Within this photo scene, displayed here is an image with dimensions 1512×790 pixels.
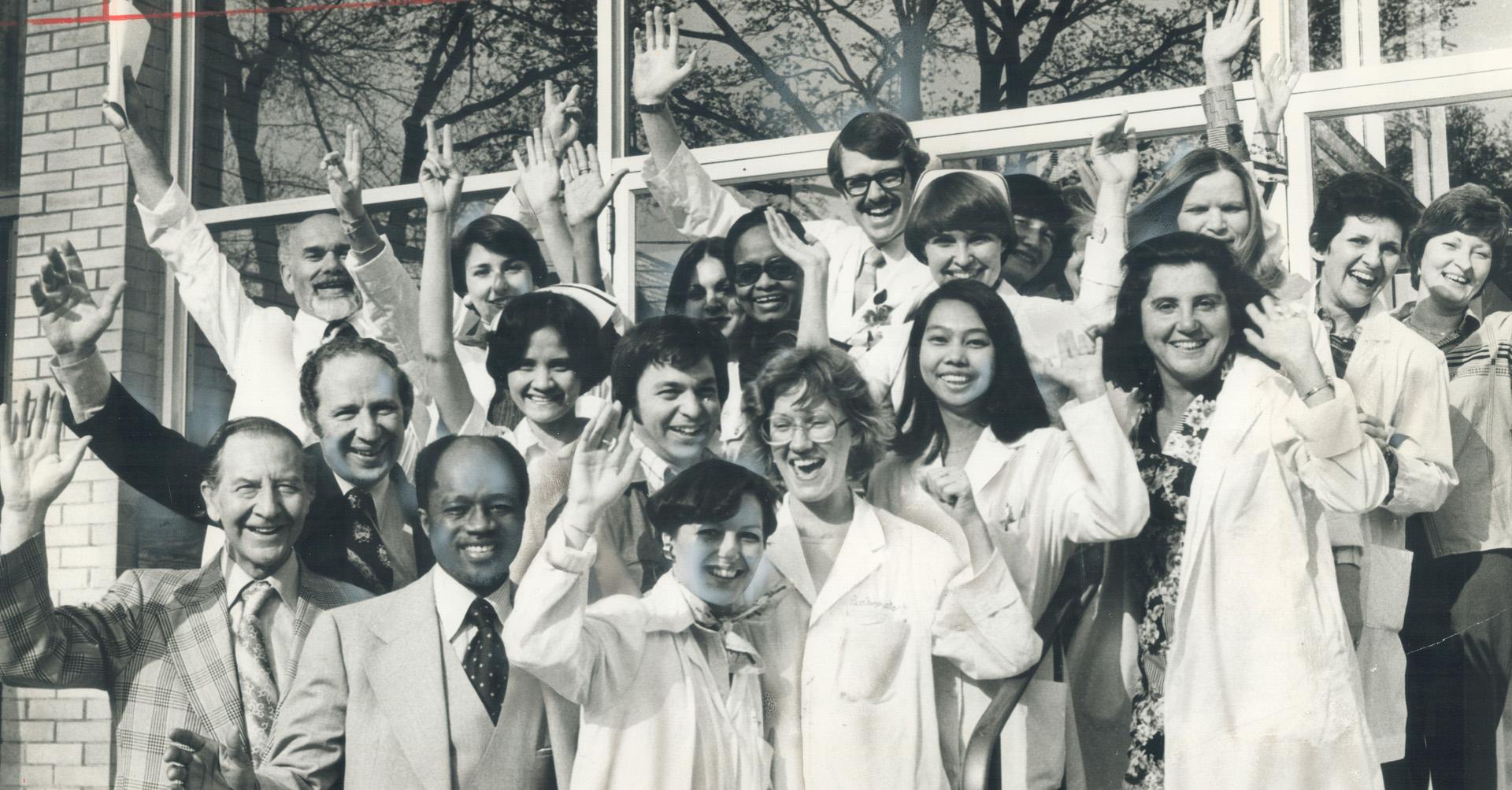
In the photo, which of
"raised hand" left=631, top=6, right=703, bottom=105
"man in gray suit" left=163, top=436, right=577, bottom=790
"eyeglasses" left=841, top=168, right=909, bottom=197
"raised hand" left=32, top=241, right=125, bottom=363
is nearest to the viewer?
"man in gray suit" left=163, top=436, right=577, bottom=790

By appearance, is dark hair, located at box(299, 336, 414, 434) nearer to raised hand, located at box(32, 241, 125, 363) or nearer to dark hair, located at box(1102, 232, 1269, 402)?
raised hand, located at box(32, 241, 125, 363)

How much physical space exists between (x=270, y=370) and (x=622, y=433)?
1.51 m

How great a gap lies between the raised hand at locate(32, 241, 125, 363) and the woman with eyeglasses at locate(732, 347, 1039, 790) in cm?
236

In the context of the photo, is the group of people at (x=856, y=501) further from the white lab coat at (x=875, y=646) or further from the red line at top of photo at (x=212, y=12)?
the red line at top of photo at (x=212, y=12)

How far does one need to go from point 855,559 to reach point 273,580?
6.43ft

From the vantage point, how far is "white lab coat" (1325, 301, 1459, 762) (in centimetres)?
412

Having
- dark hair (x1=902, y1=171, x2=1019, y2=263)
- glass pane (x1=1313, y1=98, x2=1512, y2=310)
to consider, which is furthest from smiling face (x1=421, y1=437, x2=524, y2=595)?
glass pane (x1=1313, y1=98, x2=1512, y2=310)

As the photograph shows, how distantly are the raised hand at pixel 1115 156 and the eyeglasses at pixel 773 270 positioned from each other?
94cm

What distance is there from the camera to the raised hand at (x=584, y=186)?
16.2ft

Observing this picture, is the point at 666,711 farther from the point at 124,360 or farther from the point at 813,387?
the point at 124,360

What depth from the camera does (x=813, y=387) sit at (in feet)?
14.8

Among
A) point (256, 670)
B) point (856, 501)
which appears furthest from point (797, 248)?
point (256, 670)

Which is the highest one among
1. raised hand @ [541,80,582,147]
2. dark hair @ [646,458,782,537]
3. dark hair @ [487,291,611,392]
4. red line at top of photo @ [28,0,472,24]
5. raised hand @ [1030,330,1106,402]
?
red line at top of photo @ [28,0,472,24]

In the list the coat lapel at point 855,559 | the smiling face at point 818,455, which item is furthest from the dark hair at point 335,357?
the coat lapel at point 855,559
